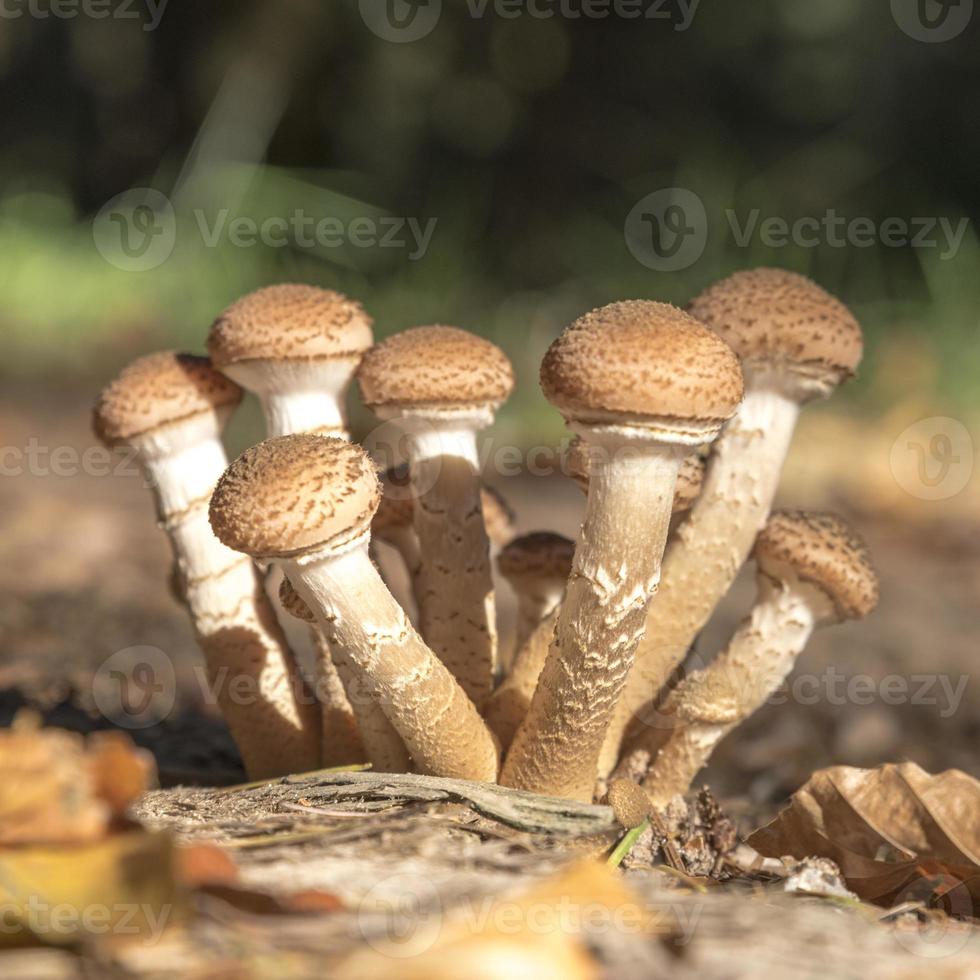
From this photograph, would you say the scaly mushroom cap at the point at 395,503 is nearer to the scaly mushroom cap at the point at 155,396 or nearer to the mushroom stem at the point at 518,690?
the mushroom stem at the point at 518,690

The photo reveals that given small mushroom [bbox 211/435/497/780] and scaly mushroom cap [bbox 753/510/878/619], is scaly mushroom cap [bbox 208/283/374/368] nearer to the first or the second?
small mushroom [bbox 211/435/497/780]

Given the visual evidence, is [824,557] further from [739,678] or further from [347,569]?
[347,569]

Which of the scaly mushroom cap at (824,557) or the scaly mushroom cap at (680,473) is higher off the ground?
the scaly mushroom cap at (680,473)

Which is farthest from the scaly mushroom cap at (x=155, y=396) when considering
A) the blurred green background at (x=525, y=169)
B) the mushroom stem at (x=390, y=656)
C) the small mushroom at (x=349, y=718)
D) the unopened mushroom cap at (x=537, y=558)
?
the blurred green background at (x=525, y=169)

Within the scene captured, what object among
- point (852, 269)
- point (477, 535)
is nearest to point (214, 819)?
point (477, 535)

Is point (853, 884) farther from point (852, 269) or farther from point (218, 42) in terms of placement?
point (218, 42)

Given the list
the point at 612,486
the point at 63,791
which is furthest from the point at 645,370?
the point at 63,791
